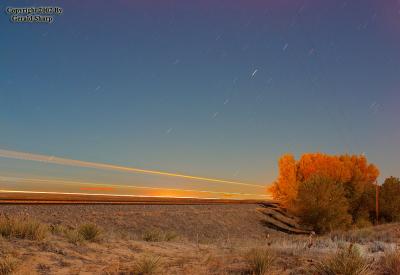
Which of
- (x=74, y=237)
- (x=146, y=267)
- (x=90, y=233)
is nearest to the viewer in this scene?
(x=146, y=267)

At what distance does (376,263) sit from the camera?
32.9ft

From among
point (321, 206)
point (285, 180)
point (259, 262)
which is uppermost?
→ point (285, 180)

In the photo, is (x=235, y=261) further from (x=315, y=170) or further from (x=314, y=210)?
(x=315, y=170)

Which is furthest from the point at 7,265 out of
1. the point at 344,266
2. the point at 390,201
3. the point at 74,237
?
the point at 390,201

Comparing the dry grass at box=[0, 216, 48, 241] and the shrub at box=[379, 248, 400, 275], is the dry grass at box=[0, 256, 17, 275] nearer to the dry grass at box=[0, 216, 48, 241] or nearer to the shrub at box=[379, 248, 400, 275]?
the dry grass at box=[0, 216, 48, 241]

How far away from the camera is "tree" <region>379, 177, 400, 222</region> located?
6116cm

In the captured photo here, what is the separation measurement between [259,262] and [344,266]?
70.8 inches

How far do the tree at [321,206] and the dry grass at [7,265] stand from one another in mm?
42739

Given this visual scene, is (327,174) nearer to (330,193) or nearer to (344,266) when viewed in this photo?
(330,193)

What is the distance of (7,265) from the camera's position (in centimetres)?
898

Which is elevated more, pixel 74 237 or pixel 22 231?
pixel 22 231

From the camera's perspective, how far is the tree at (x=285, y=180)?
211 ft

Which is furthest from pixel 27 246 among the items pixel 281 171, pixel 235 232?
pixel 281 171

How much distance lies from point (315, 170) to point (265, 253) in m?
59.5
